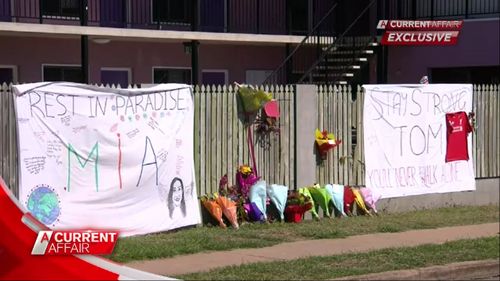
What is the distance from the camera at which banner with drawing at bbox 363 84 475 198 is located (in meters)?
13.1

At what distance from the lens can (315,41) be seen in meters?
21.4

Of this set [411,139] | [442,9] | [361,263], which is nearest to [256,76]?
[442,9]

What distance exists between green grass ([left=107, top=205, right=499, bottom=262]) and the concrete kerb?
2069 millimetres

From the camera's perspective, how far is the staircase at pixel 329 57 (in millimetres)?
20406

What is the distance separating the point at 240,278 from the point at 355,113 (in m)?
5.59

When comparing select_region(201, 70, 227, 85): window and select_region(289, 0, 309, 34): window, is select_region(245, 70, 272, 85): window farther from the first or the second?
select_region(289, 0, 309, 34): window

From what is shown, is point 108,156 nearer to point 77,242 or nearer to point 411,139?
point 411,139

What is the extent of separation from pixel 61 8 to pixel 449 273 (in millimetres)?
12877

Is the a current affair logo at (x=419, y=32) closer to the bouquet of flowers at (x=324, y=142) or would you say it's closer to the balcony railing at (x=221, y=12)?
the balcony railing at (x=221, y=12)

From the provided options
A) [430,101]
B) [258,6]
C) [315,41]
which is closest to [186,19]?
[258,6]

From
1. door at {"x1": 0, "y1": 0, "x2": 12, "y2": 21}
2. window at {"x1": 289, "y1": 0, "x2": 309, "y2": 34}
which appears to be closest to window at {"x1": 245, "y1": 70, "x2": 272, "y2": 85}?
window at {"x1": 289, "y1": 0, "x2": 309, "y2": 34}

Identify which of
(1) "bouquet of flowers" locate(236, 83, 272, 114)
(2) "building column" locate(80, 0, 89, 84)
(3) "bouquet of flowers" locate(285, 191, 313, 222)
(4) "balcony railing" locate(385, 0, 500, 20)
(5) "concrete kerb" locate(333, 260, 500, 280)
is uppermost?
(4) "balcony railing" locate(385, 0, 500, 20)

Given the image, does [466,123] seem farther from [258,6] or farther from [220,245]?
[258,6]

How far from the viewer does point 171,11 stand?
21.0 metres
